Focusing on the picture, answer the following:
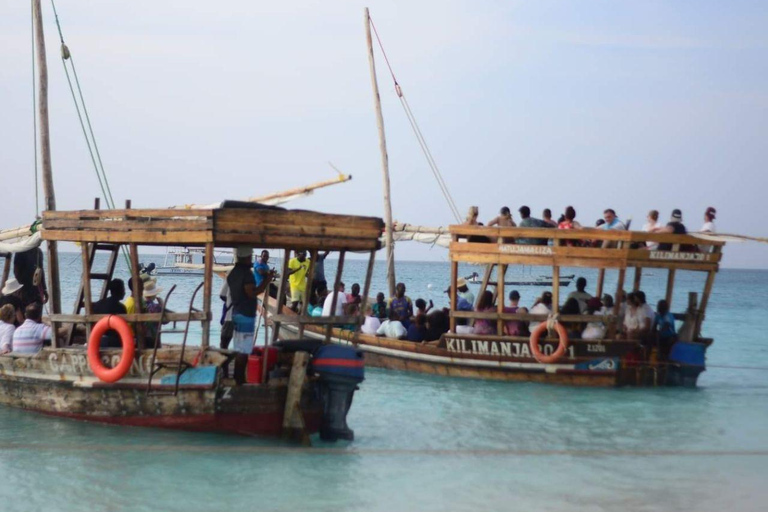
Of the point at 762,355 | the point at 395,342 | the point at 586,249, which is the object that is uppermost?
the point at 586,249

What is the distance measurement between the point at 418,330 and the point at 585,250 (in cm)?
366

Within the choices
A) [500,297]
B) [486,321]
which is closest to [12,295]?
[486,321]

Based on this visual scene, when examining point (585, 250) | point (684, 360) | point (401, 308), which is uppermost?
point (585, 250)

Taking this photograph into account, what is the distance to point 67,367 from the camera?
11891 millimetres

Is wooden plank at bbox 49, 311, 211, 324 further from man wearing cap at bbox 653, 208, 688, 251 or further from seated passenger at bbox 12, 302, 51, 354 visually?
man wearing cap at bbox 653, 208, 688, 251

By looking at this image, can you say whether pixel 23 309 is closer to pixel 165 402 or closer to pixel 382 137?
pixel 165 402

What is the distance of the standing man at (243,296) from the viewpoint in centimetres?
1162

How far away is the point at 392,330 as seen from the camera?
18391 mm

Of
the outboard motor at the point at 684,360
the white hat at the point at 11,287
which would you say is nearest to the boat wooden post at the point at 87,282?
the white hat at the point at 11,287

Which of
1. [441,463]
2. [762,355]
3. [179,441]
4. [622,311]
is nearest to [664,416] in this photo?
[622,311]

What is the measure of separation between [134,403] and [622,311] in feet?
29.0

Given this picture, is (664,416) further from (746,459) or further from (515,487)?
(515,487)

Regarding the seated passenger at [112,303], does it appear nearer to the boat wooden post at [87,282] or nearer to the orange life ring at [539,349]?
the boat wooden post at [87,282]

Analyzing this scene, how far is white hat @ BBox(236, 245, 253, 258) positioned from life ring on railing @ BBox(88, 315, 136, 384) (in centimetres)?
152
